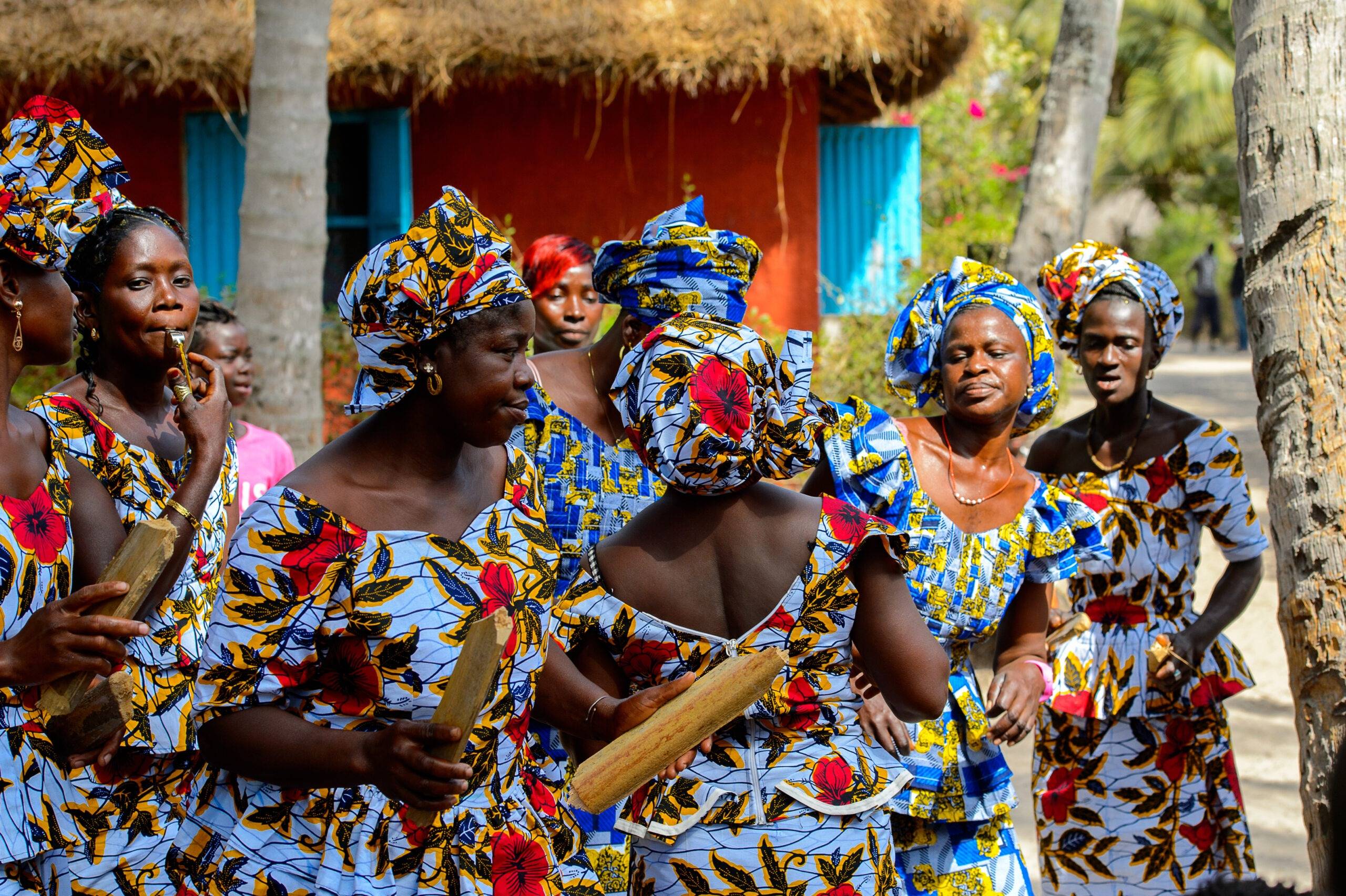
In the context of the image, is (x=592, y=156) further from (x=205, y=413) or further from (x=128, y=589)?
(x=128, y=589)

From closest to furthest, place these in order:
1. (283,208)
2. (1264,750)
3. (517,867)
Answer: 1. (517,867)
2. (283,208)
3. (1264,750)

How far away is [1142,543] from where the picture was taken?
4156 millimetres

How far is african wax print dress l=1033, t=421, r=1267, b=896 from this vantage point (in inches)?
161

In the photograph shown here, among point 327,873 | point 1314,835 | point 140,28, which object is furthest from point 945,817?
point 140,28

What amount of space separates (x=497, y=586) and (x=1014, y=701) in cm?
150

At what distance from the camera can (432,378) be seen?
7.75 feet

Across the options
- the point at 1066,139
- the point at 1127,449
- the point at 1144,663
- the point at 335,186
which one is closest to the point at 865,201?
the point at 1066,139

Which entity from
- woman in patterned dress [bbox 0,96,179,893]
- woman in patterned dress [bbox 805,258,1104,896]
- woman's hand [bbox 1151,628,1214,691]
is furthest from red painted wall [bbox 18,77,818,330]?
woman in patterned dress [bbox 0,96,179,893]

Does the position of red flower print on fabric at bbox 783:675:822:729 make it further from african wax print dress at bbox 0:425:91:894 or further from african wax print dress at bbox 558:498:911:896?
african wax print dress at bbox 0:425:91:894

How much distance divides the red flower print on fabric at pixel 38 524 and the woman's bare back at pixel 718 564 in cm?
107

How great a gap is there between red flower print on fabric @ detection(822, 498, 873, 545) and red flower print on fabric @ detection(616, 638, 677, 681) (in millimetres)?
377

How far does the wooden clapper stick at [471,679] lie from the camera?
200 cm

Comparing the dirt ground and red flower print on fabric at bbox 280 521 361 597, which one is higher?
red flower print on fabric at bbox 280 521 361 597

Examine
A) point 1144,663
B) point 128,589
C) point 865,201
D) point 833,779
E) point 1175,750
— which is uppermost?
point 865,201
